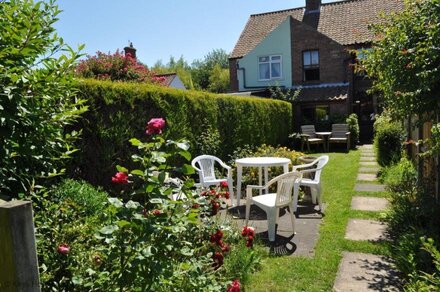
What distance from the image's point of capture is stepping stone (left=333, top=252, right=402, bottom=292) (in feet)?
11.9

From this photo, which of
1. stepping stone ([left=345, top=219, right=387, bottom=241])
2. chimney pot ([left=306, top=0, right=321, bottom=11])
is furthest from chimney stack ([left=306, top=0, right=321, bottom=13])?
stepping stone ([left=345, top=219, right=387, bottom=241])

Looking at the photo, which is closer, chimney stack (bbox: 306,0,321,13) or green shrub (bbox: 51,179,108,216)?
green shrub (bbox: 51,179,108,216)

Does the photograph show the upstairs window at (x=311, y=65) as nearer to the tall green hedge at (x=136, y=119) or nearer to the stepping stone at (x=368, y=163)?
the stepping stone at (x=368, y=163)

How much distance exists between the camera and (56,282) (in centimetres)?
273

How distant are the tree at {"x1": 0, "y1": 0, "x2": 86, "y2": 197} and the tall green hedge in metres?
1.46

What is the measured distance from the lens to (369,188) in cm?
825

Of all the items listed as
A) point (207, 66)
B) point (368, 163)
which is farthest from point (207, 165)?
point (207, 66)

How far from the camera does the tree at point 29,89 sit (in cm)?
234

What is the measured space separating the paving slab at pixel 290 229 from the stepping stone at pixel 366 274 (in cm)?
51

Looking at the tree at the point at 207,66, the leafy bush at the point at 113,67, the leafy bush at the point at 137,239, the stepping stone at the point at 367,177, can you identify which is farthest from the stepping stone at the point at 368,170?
the tree at the point at 207,66

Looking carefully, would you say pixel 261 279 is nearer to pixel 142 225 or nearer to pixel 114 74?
pixel 142 225

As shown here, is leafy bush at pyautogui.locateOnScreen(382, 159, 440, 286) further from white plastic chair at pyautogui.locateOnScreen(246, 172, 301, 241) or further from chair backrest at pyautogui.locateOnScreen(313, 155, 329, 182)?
white plastic chair at pyautogui.locateOnScreen(246, 172, 301, 241)

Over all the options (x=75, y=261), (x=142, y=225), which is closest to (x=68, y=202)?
(x=75, y=261)

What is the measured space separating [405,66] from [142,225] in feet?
12.5
